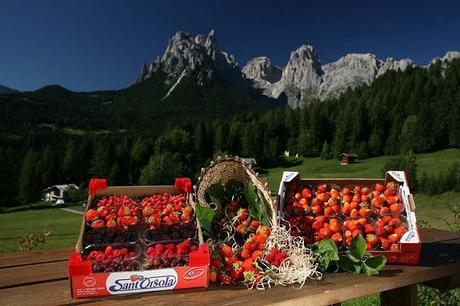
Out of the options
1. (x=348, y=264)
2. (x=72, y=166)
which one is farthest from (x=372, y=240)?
(x=72, y=166)

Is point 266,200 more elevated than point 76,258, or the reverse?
point 266,200

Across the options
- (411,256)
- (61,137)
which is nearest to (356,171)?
(411,256)

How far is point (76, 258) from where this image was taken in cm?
243

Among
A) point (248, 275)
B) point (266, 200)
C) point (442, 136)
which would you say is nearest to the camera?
point (248, 275)

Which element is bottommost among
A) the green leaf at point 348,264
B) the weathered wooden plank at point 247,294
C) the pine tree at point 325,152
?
the pine tree at point 325,152

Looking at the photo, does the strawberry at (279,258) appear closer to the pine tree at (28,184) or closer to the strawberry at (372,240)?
the strawberry at (372,240)

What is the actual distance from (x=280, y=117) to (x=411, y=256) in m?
123

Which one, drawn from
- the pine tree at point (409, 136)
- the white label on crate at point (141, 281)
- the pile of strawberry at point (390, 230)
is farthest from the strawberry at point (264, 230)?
the pine tree at point (409, 136)

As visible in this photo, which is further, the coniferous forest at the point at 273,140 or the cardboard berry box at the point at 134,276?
the coniferous forest at the point at 273,140

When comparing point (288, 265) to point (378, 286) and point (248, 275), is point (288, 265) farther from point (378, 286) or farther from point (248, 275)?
point (378, 286)

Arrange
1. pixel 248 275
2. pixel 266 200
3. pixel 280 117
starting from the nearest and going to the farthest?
pixel 248 275 < pixel 266 200 < pixel 280 117

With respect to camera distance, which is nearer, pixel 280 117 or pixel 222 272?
pixel 222 272

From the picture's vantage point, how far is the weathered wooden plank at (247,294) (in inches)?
92.0

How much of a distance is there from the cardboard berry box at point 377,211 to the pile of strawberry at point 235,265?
50cm
